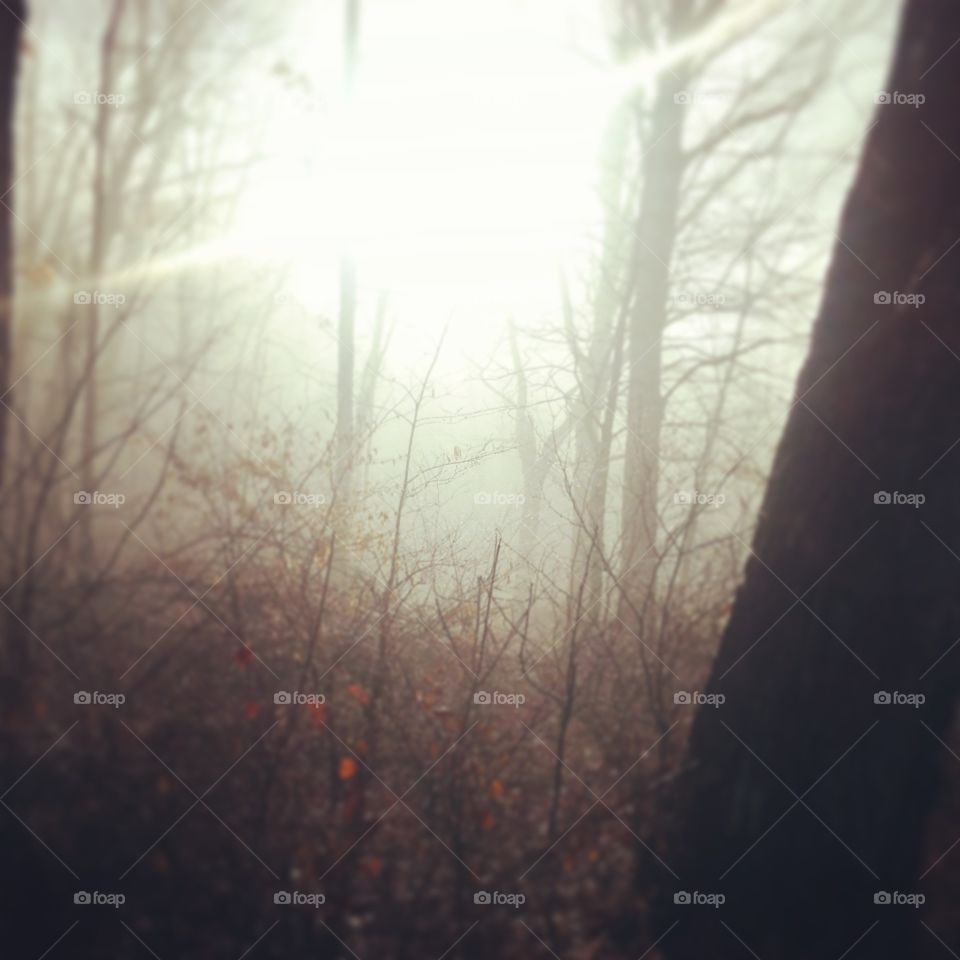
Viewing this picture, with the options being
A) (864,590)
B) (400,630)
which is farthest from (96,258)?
(864,590)

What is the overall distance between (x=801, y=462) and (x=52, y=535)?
3410 mm

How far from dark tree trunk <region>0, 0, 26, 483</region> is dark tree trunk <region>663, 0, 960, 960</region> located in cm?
306

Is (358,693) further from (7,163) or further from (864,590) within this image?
(7,163)

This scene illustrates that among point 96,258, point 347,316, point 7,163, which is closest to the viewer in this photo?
point 7,163

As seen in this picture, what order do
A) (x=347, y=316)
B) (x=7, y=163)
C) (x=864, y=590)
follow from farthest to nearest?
(x=347, y=316) → (x=864, y=590) → (x=7, y=163)

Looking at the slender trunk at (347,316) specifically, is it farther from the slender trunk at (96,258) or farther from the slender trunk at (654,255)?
the slender trunk at (654,255)

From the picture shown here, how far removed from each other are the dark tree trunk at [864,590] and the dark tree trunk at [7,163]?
3057 mm

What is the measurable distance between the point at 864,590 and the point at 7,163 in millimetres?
3494

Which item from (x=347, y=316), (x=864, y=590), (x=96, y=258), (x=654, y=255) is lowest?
(x=864, y=590)

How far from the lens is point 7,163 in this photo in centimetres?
242

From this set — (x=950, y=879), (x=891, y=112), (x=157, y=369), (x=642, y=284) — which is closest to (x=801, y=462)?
(x=891, y=112)

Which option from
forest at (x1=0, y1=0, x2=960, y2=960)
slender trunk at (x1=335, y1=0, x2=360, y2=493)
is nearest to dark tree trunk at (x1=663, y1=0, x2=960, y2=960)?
forest at (x1=0, y1=0, x2=960, y2=960)

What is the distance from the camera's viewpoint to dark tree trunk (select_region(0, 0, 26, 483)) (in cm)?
233

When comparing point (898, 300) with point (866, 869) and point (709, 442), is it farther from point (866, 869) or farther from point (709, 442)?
point (709, 442)
